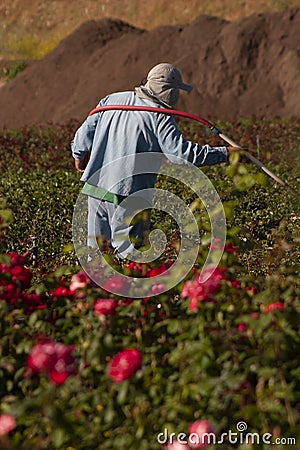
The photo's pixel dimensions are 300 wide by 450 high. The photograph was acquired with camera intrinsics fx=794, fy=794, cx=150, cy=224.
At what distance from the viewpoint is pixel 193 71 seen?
78.9 feet

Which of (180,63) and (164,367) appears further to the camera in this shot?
(180,63)

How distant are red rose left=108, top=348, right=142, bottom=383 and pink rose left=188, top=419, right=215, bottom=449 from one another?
24cm

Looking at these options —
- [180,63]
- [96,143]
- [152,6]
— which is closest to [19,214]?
[96,143]

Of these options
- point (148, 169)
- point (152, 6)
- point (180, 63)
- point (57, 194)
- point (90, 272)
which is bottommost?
point (152, 6)

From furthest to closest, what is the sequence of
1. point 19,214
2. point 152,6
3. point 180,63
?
1. point 152,6
2. point 180,63
3. point 19,214

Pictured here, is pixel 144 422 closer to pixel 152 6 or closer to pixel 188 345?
pixel 188 345

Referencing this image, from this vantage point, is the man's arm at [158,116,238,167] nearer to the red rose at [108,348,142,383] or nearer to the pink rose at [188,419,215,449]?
the red rose at [108,348,142,383]

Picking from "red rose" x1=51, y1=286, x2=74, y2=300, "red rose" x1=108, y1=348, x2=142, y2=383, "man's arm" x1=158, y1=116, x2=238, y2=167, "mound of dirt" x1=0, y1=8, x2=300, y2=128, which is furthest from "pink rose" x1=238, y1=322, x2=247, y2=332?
"mound of dirt" x1=0, y1=8, x2=300, y2=128

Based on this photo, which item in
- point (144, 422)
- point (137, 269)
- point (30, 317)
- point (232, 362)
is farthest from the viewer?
point (137, 269)

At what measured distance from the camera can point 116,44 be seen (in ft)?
86.4


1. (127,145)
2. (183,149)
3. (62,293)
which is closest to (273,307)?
(62,293)

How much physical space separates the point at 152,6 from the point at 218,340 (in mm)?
34610

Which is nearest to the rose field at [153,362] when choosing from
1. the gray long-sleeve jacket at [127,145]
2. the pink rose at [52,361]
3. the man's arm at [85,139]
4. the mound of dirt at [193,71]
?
the pink rose at [52,361]

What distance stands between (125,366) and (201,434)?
0.32 meters
